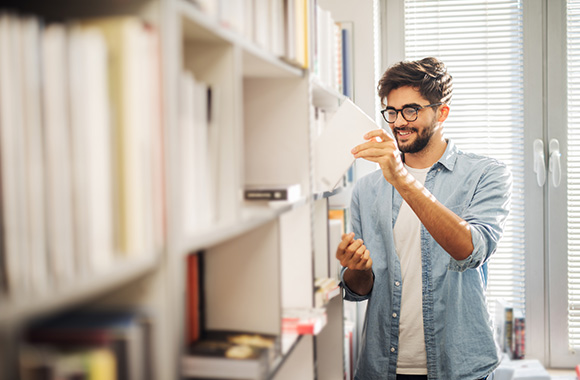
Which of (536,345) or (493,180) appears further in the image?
(536,345)

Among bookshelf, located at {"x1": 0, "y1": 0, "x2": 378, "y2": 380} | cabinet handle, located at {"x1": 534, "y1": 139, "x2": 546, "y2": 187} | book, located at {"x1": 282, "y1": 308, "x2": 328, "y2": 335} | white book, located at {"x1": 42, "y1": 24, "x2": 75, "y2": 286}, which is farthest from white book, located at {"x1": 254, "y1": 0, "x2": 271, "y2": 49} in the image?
cabinet handle, located at {"x1": 534, "y1": 139, "x2": 546, "y2": 187}

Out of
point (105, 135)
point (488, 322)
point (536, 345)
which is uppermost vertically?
point (105, 135)

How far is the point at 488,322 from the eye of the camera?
171cm

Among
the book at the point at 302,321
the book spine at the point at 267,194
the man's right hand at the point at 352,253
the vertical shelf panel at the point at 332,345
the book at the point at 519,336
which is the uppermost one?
the book spine at the point at 267,194

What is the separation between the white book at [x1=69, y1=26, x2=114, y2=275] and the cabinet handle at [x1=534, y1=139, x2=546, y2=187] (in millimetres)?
2592

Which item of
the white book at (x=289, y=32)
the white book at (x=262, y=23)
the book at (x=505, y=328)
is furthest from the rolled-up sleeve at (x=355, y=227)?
the book at (x=505, y=328)

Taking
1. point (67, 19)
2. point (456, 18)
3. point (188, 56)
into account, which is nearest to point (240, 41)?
point (188, 56)

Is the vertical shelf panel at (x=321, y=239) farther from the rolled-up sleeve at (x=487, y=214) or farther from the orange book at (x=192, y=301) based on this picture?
the orange book at (x=192, y=301)

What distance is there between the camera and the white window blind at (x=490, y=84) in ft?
8.83

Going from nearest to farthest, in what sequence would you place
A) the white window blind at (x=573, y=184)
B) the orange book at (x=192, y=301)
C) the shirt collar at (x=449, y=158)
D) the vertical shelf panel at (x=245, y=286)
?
1. the orange book at (x=192, y=301)
2. the vertical shelf panel at (x=245, y=286)
3. the shirt collar at (x=449, y=158)
4. the white window blind at (x=573, y=184)

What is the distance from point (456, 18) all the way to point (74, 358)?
2.73m

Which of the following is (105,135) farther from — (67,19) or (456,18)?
(456,18)

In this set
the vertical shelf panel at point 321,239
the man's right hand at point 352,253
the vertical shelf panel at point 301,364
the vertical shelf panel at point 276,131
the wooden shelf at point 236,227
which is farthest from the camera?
the vertical shelf panel at point 321,239

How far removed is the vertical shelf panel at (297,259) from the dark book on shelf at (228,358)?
0.39 meters
